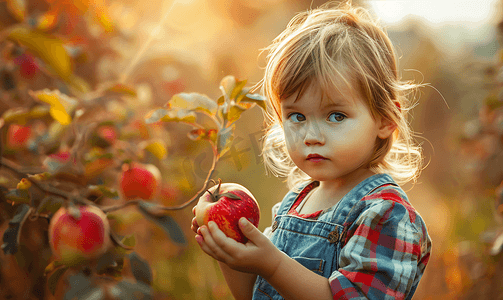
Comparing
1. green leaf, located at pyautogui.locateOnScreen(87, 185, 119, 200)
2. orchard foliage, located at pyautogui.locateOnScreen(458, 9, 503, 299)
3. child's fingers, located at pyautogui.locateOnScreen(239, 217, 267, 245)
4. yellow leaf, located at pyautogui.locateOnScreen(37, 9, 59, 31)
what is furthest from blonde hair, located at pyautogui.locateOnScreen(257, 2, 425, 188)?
orchard foliage, located at pyautogui.locateOnScreen(458, 9, 503, 299)

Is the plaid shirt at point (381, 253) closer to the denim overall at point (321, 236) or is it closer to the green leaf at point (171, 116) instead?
the denim overall at point (321, 236)

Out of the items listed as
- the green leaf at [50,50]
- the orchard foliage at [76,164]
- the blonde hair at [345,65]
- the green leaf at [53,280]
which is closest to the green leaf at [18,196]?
the orchard foliage at [76,164]

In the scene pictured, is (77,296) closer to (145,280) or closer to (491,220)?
(145,280)

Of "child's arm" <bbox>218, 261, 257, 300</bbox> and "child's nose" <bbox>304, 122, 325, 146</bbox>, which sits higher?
"child's nose" <bbox>304, 122, 325, 146</bbox>

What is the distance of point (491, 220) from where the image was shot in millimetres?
2738

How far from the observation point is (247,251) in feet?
2.09

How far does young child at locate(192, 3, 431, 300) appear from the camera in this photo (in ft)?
2.10

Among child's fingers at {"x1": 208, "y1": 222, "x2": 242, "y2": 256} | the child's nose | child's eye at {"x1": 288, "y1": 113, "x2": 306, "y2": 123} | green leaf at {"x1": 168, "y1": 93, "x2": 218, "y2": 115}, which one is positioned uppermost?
child's eye at {"x1": 288, "y1": 113, "x2": 306, "y2": 123}

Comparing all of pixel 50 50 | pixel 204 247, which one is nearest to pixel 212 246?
pixel 204 247

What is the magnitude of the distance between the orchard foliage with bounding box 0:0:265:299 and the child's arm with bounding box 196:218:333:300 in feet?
0.28

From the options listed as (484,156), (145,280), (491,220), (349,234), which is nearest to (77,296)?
(145,280)

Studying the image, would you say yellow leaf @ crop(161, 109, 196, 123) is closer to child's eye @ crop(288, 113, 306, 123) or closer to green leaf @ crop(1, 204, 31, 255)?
child's eye @ crop(288, 113, 306, 123)

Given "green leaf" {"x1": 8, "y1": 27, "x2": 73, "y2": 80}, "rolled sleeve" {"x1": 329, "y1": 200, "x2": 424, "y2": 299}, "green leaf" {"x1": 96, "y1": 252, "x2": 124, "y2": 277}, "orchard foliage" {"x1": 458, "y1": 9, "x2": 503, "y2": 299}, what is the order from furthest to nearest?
"orchard foliage" {"x1": 458, "y1": 9, "x2": 503, "y2": 299}
"green leaf" {"x1": 96, "y1": 252, "x2": 124, "y2": 277}
"rolled sleeve" {"x1": 329, "y1": 200, "x2": 424, "y2": 299}
"green leaf" {"x1": 8, "y1": 27, "x2": 73, "y2": 80}

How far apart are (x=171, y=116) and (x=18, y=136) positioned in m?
0.52
